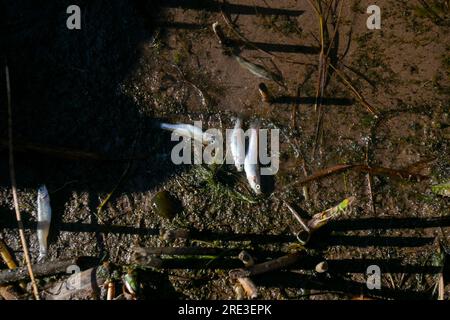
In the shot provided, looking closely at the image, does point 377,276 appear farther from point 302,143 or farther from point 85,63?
point 85,63

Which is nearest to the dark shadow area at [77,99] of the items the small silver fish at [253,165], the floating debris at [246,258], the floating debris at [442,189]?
the small silver fish at [253,165]

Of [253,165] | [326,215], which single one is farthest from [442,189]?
[253,165]

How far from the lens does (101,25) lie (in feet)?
19.7

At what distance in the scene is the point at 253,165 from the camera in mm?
5676

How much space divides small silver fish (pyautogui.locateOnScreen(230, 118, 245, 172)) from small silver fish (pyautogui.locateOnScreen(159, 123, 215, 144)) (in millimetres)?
221

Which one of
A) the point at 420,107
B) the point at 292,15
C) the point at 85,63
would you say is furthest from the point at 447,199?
the point at 85,63

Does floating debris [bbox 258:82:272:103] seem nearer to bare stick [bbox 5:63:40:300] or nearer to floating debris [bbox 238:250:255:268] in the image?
floating debris [bbox 238:250:255:268]

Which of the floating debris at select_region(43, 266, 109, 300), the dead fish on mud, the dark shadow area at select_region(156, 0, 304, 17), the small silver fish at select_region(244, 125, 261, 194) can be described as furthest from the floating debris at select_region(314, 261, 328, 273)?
the dark shadow area at select_region(156, 0, 304, 17)

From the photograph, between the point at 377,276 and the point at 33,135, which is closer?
the point at 377,276

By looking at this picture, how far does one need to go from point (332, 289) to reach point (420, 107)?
79.5 inches

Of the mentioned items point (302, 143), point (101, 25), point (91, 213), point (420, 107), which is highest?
point (101, 25)

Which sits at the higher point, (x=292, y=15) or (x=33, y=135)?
(x=292, y=15)

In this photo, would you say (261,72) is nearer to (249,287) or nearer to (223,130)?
(223,130)

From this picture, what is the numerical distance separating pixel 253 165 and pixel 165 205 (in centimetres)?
98
